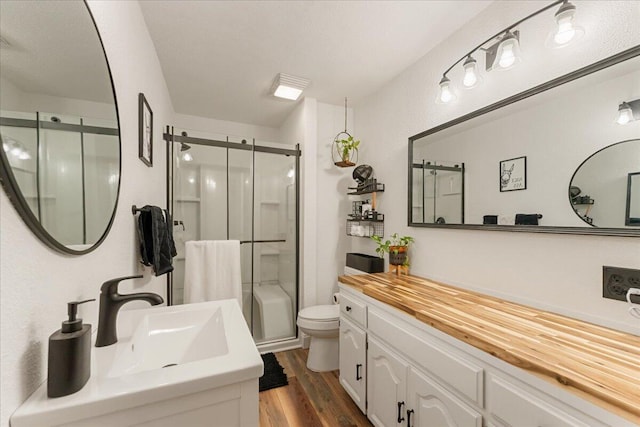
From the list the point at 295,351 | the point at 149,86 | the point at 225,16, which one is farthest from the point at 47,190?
the point at 295,351

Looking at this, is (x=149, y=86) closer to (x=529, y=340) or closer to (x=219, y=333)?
(x=219, y=333)

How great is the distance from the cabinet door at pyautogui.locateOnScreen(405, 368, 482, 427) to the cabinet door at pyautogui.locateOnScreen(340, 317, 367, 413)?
391 mm

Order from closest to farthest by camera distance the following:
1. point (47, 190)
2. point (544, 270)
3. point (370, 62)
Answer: point (47, 190)
point (544, 270)
point (370, 62)

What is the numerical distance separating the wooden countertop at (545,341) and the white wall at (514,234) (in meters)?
0.10

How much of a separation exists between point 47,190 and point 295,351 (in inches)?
93.3

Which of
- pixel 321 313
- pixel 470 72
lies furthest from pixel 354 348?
pixel 470 72

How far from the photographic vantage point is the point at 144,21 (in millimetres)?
1556

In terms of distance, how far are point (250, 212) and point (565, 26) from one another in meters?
2.40

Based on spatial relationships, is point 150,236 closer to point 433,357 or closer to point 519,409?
point 433,357

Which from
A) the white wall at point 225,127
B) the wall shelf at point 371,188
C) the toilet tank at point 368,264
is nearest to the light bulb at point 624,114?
the wall shelf at point 371,188

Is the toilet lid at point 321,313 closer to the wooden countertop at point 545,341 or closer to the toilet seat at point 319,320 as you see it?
the toilet seat at point 319,320

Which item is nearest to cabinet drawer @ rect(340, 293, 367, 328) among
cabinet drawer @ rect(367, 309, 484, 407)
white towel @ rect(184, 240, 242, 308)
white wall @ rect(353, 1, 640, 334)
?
cabinet drawer @ rect(367, 309, 484, 407)

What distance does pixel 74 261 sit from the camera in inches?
28.8

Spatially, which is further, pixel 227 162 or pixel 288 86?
pixel 227 162
